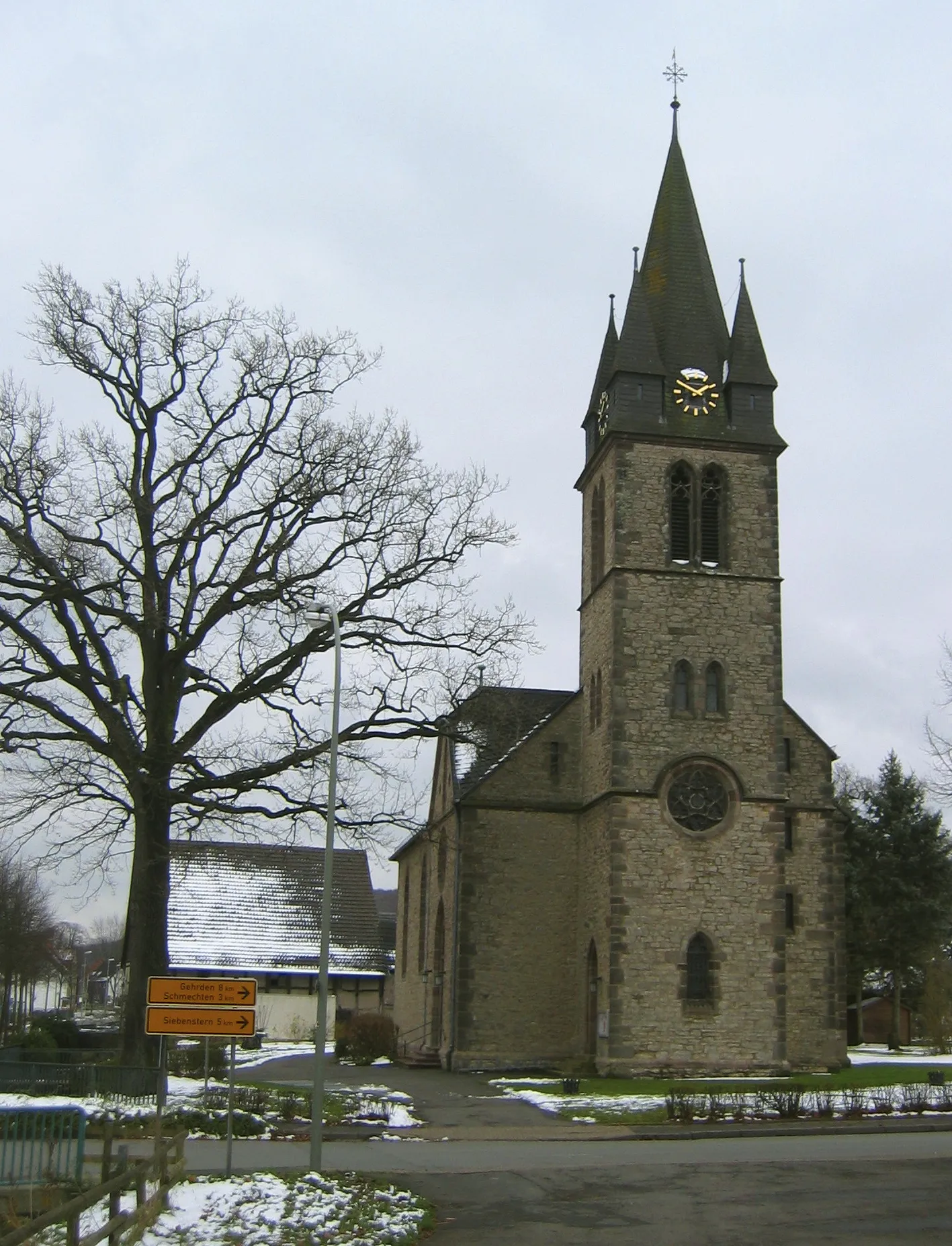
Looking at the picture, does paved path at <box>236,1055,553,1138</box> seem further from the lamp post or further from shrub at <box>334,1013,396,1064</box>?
the lamp post

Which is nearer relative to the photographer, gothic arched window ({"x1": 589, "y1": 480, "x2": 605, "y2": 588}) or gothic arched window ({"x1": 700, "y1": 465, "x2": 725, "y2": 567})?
gothic arched window ({"x1": 700, "y1": 465, "x2": 725, "y2": 567})

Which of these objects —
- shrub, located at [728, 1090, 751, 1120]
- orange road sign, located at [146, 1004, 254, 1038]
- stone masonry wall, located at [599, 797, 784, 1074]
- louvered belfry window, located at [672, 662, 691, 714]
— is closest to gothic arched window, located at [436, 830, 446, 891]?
stone masonry wall, located at [599, 797, 784, 1074]

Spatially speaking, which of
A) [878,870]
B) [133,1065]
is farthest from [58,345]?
[878,870]

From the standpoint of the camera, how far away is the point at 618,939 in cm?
3175

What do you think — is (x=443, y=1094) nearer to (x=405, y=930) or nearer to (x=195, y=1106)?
(x=195, y=1106)

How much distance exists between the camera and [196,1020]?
15.0 meters

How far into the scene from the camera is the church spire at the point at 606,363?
37.7 meters

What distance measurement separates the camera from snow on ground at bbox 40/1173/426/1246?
481 inches

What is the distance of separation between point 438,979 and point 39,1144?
2513 cm

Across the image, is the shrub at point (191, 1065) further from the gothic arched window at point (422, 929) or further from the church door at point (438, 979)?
the gothic arched window at point (422, 929)

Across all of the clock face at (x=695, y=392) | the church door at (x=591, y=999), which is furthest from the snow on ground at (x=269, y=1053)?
the clock face at (x=695, y=392)

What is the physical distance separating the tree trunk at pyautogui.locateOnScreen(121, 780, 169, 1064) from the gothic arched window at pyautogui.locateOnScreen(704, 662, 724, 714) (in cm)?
1386

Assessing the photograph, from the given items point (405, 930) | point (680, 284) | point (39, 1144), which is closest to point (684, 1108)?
point (39, 1144)

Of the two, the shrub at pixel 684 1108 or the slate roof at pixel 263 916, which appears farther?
the slate roof at pixel 263 916
